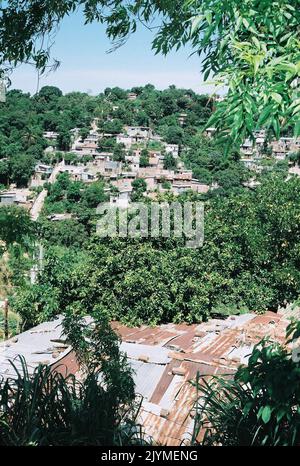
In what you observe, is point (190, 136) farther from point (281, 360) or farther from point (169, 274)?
point (281, 360)

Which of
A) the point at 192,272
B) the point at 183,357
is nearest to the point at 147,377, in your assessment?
the point at 183,357

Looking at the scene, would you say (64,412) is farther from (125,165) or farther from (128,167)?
(125,165)

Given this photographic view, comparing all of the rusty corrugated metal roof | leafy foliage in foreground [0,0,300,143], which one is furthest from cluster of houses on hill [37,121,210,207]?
leafy foliage in foreground [0,0,300,143]

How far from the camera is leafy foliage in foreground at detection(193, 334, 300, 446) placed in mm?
1662

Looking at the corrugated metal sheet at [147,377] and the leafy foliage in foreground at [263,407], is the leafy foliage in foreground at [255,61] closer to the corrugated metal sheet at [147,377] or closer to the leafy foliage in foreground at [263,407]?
the leafy foliage in foreground at [263,407]

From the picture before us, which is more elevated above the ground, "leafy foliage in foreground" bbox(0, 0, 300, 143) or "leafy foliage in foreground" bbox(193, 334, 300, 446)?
"leafy foliage in foreground" bbox(0, 0, 300, 143)

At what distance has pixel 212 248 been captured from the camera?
8.47 metres

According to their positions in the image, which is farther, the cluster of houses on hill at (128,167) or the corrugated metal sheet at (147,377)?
the cluster of houses on hill at (128,167)

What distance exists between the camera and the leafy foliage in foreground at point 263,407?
1.66 m

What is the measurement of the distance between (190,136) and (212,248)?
29.2m

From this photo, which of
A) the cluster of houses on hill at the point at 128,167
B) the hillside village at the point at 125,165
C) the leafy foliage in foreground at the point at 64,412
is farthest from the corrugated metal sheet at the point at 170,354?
the cluster of houses on hill at the point at 128,167

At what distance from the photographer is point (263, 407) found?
175 cm

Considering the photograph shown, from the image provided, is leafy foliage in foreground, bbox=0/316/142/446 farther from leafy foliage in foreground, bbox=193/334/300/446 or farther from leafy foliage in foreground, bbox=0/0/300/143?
leafy foliage in foreground, bbox=0/0/300/143

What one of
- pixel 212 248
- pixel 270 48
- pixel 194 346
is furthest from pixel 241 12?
pixel 212 248
